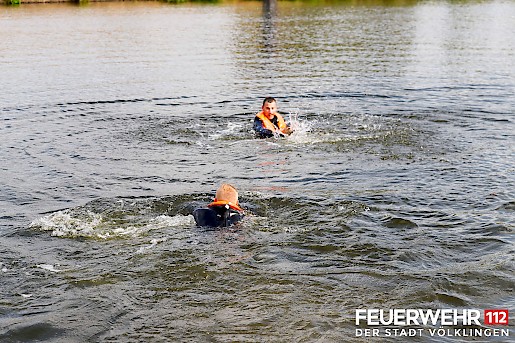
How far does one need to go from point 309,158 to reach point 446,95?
29.9ft

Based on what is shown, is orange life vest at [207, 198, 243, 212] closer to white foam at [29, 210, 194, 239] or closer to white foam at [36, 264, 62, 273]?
white foam at [29, 210, 194, 239]

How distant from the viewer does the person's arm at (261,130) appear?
18.1 meters

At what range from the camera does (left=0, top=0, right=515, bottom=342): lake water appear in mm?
8742

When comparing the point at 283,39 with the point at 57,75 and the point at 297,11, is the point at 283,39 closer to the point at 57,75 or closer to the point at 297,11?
the point at 57,75

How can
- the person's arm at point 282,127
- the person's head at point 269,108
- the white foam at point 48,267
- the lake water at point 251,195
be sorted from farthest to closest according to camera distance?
the person's arm at point 282,127, the person's head at point 269,108, the white foam at point 48,267, the lake water at point 251,195

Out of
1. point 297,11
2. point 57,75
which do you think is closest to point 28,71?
point 57,75

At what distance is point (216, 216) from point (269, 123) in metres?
7.36

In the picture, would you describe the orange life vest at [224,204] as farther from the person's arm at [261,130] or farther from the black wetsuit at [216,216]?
the person's arm at [261,130]

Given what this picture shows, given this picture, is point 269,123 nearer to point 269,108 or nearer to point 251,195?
point 269,108

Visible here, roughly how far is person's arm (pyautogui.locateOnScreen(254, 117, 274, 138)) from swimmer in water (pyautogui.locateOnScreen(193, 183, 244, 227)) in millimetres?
6856

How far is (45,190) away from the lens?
13805mm

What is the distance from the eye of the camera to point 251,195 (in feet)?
42.3

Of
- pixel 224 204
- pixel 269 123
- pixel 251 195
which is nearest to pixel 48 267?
pixel 224 204

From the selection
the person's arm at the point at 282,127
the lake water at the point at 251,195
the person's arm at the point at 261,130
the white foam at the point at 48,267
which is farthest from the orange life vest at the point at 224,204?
the person's arm at the point at 282,127
